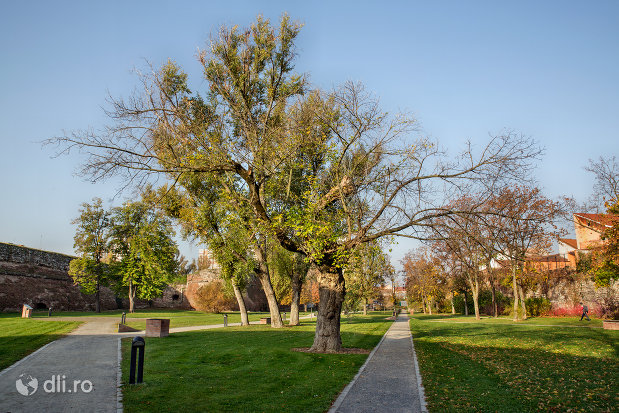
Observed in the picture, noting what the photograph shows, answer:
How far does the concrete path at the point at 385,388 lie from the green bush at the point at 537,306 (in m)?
29.6

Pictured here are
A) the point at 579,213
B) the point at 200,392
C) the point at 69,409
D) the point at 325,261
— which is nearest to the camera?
the point at 69,409

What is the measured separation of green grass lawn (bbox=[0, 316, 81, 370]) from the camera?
35.0 ft

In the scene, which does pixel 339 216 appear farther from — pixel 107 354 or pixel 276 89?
pixel 107 354

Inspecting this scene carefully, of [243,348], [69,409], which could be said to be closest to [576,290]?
[243,348]

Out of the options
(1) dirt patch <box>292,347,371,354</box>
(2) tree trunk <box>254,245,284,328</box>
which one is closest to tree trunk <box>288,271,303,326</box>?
(2) tree trunk <box>254,245,284,328</box>

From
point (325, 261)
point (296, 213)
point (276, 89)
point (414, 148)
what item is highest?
point (276, 89)

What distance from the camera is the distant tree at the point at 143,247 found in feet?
99.7

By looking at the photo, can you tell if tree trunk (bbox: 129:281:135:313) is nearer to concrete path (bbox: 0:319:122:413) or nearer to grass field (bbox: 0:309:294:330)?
grass field (bbox: 0:309:294:330)

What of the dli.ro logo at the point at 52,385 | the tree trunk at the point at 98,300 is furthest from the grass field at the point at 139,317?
the dli.ro logo at the point at 52,385

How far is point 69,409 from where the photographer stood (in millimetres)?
6180

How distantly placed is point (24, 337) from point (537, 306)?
38660 millimetres

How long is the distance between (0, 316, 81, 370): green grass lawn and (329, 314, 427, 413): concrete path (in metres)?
8.14

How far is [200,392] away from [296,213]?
6.22m

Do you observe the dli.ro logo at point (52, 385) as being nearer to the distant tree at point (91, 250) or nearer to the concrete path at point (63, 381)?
the concrete path at point (63, 381)
